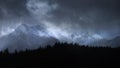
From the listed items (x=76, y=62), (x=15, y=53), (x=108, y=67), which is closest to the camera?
(x=108, y=67)

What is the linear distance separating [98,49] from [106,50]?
4605 millimetres

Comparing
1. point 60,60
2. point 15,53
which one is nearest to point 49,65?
point 60,60

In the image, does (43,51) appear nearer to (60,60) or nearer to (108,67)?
(60,60)

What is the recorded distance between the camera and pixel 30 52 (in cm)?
19100

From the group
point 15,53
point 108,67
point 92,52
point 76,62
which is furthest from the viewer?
point 15,53

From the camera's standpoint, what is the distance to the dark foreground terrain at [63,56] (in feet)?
543

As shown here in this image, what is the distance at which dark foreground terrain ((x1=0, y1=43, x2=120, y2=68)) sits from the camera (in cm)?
16550

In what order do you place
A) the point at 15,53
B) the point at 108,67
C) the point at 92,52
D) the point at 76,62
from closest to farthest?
the point at 108,67, the point at 76,62, the point at 92,52, the point at 15,53

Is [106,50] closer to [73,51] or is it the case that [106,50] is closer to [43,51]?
[73,51]

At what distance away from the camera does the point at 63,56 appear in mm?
178250

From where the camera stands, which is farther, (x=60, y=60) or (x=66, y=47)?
(x=66, y=47)

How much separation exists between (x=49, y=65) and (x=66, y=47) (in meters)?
29.0

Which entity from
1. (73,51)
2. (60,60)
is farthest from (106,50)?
(60,60)

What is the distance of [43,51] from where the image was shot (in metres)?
188
